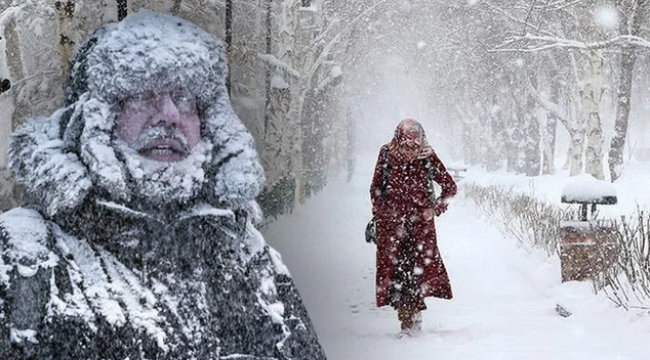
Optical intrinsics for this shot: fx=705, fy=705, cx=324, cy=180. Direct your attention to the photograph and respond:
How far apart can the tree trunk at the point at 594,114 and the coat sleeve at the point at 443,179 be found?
1184 cm

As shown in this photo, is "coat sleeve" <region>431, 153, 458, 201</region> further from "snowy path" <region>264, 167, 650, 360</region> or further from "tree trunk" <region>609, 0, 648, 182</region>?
"tree trunk" <region>609, 0, 648, 182</region>

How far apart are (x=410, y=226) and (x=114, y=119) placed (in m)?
3.81

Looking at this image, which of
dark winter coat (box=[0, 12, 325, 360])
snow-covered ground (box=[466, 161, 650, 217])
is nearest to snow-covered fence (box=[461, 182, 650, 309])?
snow-covered ground (box=[466, 161, 650, 217])

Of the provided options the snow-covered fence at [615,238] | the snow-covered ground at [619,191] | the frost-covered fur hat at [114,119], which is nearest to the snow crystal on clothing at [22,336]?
the frost-covered fur hat at [114,119]

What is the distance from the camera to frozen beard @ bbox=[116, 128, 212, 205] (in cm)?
150

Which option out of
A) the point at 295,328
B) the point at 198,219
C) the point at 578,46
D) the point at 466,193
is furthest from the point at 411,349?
the point at 466,193

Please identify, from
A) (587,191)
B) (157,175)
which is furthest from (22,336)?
(587,191)

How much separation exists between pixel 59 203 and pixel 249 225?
1.52 feet

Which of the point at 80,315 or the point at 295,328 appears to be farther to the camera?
the point at 295,328

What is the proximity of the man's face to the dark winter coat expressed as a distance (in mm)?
28

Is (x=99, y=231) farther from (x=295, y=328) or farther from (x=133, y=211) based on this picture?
(x=295, y=328)

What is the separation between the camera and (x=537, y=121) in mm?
26859

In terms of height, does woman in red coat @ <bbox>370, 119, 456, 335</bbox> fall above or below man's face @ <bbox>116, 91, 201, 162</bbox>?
below

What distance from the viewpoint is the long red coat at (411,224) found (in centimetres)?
515
